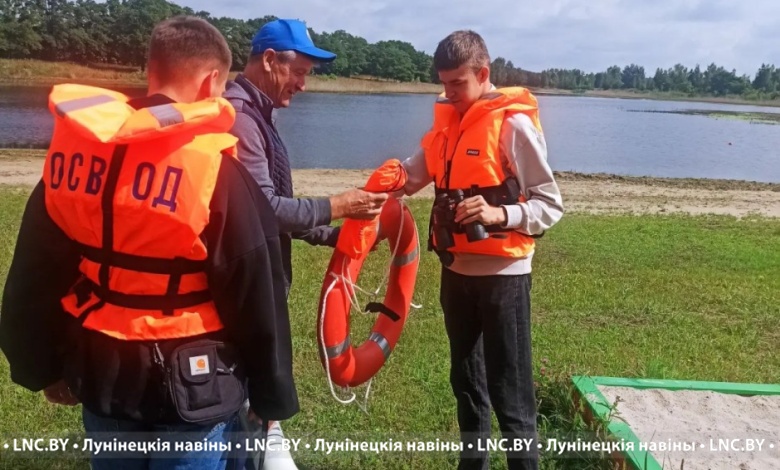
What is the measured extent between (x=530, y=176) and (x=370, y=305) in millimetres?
988

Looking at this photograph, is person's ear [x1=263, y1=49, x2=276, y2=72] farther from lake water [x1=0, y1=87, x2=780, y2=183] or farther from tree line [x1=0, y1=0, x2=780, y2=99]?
tree line [x1=0, y1=0, x2=780, y2=99]

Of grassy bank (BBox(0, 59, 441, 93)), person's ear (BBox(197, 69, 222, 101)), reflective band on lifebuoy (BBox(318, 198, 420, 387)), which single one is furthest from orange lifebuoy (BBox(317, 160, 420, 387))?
grassy bank (BBox(0, 59, 441, 93))

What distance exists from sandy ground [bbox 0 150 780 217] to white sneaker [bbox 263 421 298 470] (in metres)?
9.62

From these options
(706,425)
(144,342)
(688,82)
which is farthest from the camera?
(688,82)

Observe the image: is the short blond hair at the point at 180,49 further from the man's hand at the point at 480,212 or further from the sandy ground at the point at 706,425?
the sandy ground at the point at 706,425

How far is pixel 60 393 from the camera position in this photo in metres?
2.14

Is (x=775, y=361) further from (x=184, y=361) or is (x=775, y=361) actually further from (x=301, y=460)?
(x=184, y=361)

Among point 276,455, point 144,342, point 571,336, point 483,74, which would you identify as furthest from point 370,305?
point 571,336

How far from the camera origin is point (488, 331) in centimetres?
288

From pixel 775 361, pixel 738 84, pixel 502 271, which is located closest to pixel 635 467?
pixel 502 271

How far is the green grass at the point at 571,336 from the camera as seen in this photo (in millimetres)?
3578

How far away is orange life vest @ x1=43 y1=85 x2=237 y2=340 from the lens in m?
1.72

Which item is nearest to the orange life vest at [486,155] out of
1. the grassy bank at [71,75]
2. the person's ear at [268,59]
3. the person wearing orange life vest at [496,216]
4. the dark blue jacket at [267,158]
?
the person wearing orange life vest at [496,216]

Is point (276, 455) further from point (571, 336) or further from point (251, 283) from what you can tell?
point (571, 336)
